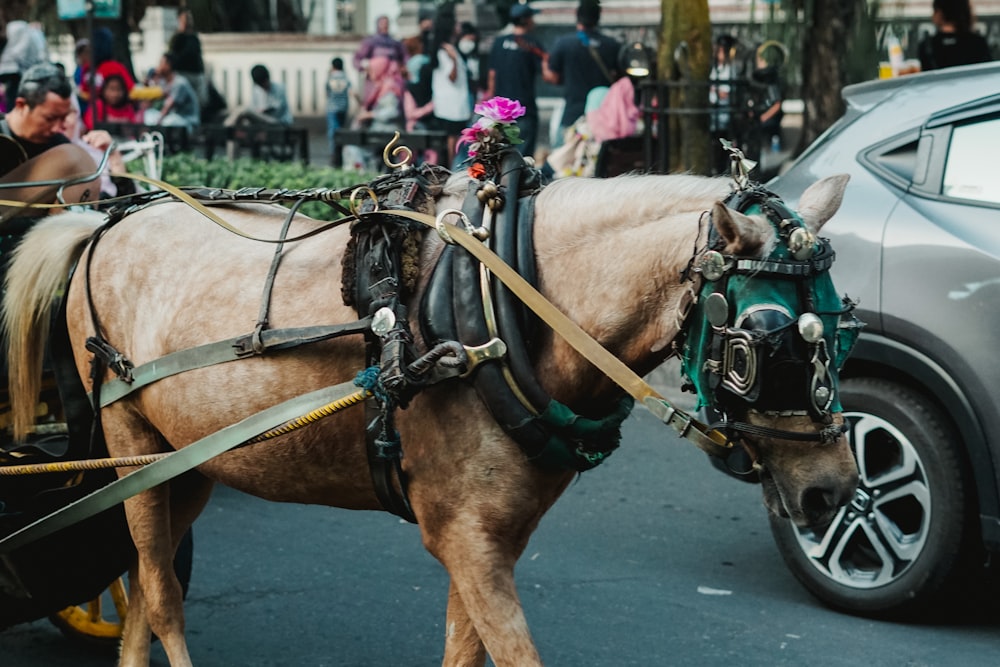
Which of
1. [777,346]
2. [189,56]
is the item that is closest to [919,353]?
[777,346]

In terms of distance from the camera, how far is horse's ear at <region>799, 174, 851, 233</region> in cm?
331

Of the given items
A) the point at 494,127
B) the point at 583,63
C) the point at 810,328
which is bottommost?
the point at 810,328

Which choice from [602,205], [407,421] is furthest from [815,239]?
[407,421]

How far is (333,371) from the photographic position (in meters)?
3.61

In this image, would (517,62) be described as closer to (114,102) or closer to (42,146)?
(114,102)

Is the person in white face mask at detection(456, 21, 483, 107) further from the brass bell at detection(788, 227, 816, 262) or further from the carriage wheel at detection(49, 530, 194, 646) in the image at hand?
the brass bell at detection(788, 227, 816, 262)

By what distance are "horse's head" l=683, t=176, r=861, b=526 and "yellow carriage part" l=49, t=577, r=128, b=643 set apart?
2.56 metres

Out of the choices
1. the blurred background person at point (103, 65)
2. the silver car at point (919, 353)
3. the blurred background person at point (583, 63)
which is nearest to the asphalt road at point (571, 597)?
the silver car at point (919, 353)

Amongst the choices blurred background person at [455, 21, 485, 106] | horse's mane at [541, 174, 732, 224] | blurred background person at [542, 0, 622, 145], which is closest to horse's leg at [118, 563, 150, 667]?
horse's mane at [541, 174, 732, 224]

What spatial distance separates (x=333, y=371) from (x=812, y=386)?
3.94 ft

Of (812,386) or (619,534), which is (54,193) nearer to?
(619,534)

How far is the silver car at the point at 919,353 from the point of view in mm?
4688

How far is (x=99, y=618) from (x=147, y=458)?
4.18 ft

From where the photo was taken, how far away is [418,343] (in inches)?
135
